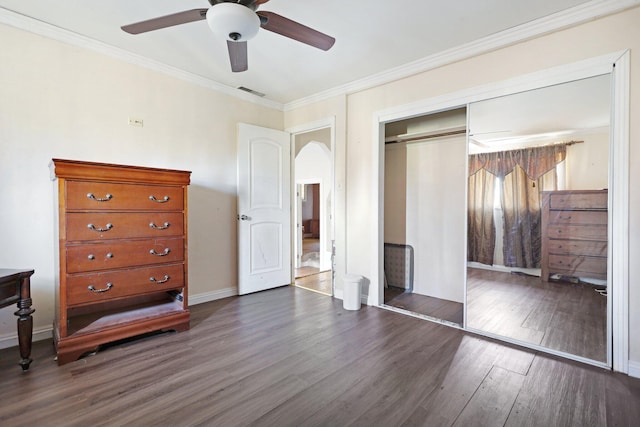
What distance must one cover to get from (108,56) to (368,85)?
8.52ft

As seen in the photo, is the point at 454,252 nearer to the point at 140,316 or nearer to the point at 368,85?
the point at 368,85

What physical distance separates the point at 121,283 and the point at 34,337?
2.99 feet

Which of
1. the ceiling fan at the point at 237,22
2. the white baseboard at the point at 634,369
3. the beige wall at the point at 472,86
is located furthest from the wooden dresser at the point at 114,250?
the white baseboard at the point at 634,369

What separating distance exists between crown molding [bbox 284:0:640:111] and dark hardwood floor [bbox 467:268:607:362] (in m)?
1.95

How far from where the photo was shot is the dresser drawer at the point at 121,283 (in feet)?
7.27

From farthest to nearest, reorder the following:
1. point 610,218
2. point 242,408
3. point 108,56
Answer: point 108,56 → point 610,218 → point 242,408

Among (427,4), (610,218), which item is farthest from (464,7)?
(610,218)

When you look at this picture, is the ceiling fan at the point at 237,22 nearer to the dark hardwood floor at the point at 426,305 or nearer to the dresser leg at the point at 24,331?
the dresser leg at the point at 24,331

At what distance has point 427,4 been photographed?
2209 millimetres

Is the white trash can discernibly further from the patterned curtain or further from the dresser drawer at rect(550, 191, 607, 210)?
the dresser drawer at rect(550, 191, 607, 210)

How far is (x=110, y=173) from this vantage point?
2312mm

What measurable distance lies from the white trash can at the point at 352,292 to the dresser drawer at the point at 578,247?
5.76 ft

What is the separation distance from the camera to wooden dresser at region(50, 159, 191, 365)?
7.12 ft

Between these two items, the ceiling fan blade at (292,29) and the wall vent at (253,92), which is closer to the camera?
the ceiling fan blade at (292,29)
